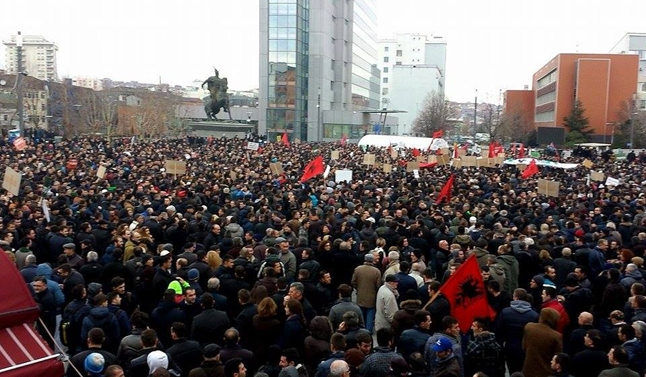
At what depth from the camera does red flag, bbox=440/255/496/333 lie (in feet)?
25.2

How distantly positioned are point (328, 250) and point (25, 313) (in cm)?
645

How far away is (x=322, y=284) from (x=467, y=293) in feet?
7.46

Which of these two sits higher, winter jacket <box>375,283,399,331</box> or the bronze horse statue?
the bronze horse statue

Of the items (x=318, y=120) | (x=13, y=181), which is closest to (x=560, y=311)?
(x=13, y=181)

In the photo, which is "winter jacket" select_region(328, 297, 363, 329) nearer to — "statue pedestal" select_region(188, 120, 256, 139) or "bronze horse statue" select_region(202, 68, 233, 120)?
"bronze horse statue" select_region(202, 68, 233, 120)

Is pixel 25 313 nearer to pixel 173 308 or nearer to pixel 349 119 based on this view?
pixel 173 308

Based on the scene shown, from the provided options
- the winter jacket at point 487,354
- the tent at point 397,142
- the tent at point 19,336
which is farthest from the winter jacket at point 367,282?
the tent at point 397,142

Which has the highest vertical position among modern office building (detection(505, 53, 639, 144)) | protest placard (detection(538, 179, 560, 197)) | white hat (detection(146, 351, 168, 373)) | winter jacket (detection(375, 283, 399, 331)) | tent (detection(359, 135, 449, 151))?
modern office building (detection(505, 53, 639, 144))

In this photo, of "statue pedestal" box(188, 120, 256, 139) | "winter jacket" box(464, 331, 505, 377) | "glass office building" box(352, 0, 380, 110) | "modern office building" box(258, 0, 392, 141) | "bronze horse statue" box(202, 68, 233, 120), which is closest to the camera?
A: "winter jacket" box(464, 331, 505, 377)

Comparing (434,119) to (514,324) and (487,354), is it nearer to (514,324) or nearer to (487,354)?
(514,324)

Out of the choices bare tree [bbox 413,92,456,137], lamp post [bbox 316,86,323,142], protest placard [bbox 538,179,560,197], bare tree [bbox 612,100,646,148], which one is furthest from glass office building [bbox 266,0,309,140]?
protest placard [bbox 538,179,560,197]

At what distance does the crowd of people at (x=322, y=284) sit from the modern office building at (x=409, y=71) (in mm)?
80049

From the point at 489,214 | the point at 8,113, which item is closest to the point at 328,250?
the point at 489,214

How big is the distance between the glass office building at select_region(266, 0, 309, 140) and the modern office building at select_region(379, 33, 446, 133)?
25175mm
